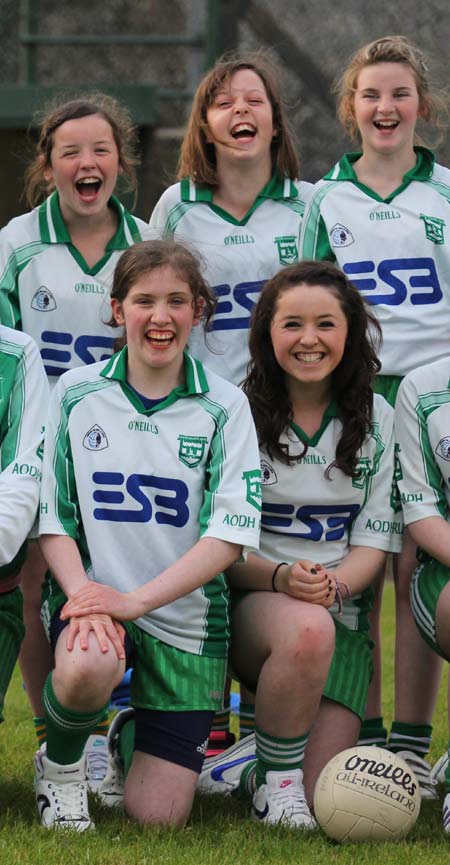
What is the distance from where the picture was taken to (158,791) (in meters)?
3.46

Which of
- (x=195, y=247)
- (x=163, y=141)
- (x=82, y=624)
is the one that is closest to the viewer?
(x=82, y=624)

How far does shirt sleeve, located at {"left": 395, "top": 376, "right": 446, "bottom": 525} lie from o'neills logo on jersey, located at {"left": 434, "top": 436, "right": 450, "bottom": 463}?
0.03 meters

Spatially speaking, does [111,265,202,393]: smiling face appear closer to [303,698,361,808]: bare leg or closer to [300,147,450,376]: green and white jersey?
[300,147,450,376]: green and white jersey

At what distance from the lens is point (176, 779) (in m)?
3.49

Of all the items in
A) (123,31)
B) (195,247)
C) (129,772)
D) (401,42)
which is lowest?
(129,772)

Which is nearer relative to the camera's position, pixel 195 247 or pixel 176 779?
pixel 176 779

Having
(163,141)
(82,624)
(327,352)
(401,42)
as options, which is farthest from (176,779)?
(163,141)

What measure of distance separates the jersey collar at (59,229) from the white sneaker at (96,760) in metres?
1.48

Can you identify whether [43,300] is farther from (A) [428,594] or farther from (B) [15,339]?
(A) [428,594]

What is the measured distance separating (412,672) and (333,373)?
917 millimetres

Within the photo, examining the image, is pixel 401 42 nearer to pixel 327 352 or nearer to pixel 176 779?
pixel 327 352

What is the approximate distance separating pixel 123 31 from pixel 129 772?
6625 millimetres

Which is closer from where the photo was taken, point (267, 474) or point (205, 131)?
point (267, 474)

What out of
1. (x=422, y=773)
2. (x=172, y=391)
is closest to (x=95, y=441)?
(x=172, y=391)
